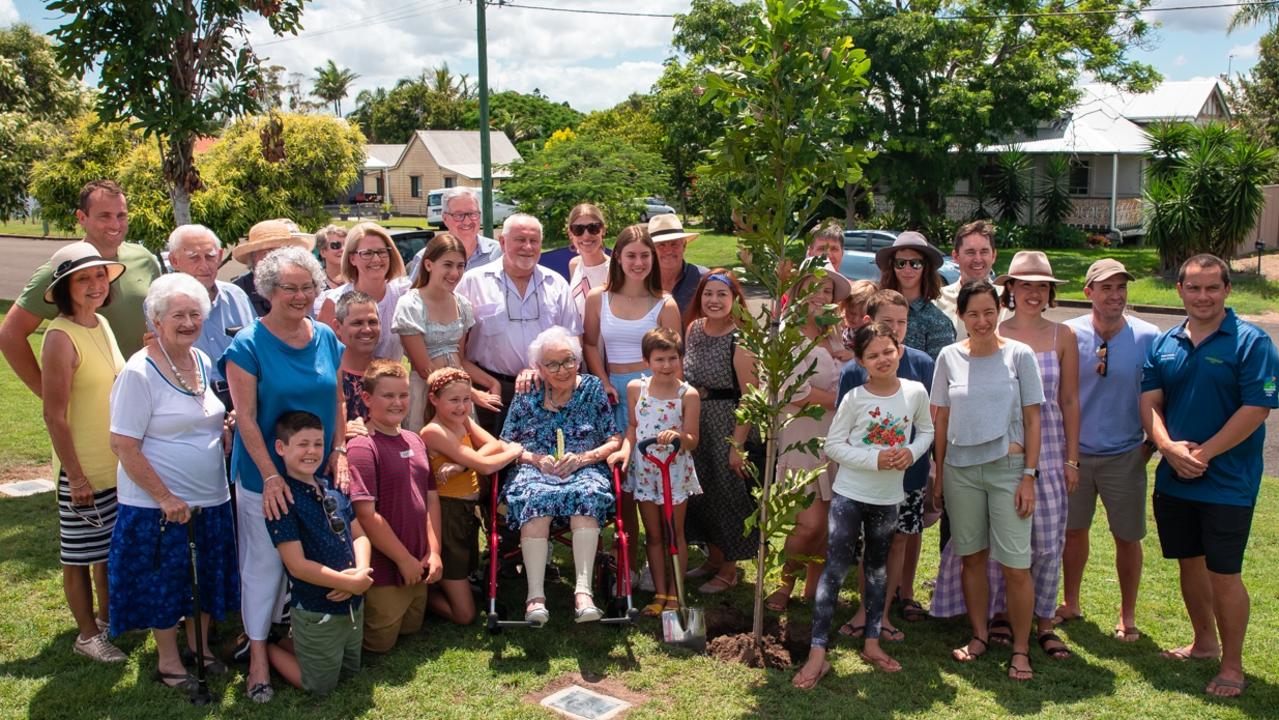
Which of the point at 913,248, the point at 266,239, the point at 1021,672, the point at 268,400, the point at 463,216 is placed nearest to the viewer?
the point at 268,400

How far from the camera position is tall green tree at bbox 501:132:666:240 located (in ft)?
55.7

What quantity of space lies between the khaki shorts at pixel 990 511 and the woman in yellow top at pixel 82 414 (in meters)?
4.17

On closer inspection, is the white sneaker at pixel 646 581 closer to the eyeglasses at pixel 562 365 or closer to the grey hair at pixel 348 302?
the eyeglasses at pixel 562 365

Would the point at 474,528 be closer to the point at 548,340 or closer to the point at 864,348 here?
the point at 548,340

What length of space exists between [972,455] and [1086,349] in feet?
3.18

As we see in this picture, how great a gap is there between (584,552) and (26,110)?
18.3 meters

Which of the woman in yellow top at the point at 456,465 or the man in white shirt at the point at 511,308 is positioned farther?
the man in white shirt at the point at 511,308

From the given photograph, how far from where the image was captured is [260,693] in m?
4.39

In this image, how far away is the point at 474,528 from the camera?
18.2 ft

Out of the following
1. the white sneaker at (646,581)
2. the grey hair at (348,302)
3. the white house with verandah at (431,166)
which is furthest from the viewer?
the white house with verandah at (431,166)

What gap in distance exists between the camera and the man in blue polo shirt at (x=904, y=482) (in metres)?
4.92

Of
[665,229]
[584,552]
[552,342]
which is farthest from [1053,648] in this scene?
[665,229]

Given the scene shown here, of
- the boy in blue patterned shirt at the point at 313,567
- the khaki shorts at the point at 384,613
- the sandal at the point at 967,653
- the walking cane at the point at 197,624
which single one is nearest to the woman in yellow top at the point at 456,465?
the khaki shorts at the point at 384,613

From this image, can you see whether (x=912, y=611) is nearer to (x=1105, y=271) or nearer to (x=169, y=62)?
(x=1105, y=271)
